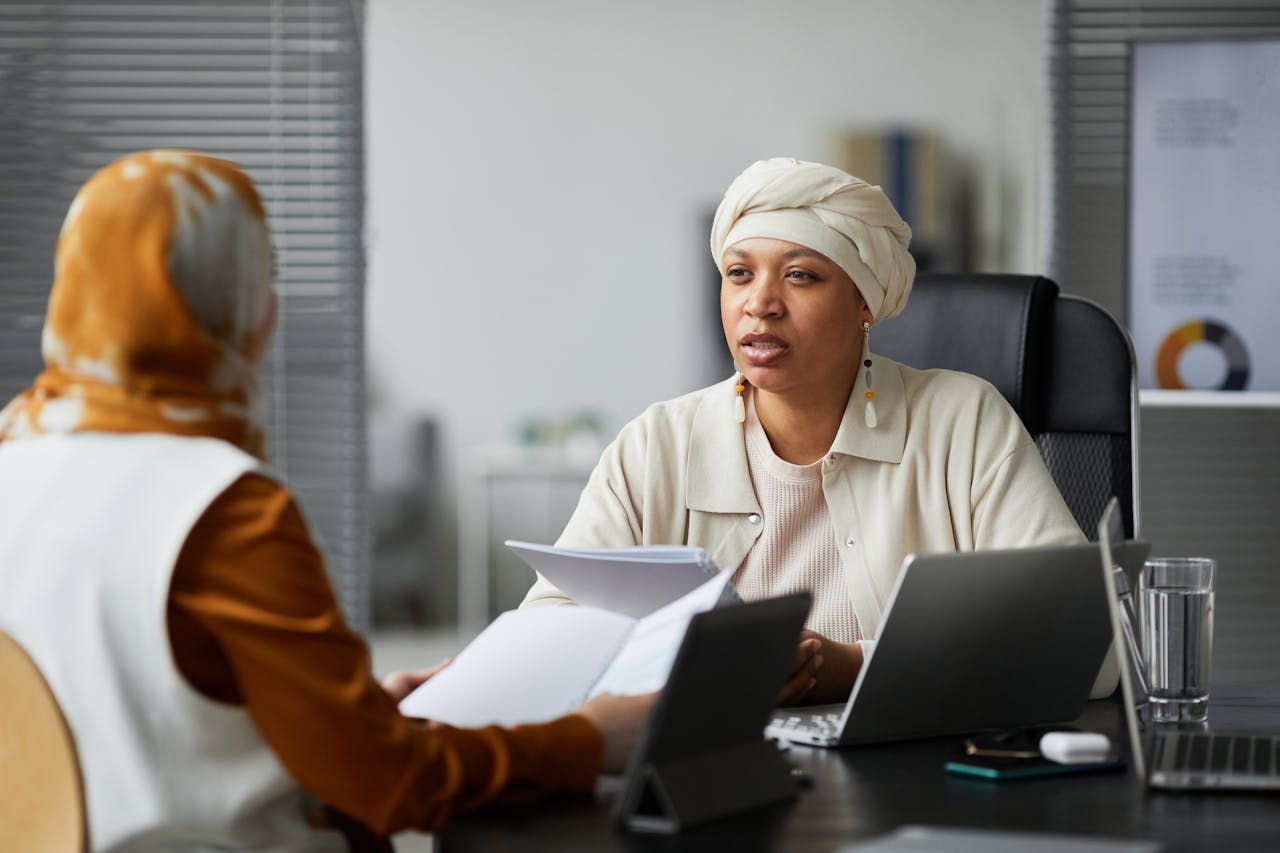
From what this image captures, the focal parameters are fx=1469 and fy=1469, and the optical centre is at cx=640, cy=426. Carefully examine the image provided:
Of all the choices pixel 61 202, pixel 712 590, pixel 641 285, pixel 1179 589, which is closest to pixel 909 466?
pixel 1179 589

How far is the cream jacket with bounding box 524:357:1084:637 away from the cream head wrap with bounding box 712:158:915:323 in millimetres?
167

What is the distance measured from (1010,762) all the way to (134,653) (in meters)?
0.72

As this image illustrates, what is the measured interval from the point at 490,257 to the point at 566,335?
1.52 ft

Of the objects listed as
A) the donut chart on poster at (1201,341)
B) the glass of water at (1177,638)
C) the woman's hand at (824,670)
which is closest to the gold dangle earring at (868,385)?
the woman's hand at (824,670)

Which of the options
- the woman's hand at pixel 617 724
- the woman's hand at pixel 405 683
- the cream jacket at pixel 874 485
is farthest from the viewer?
the cream jacket at pixel 874 485

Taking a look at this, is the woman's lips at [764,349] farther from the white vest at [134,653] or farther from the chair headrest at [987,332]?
the white vest at [134,653]

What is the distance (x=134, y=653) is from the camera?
101 cm

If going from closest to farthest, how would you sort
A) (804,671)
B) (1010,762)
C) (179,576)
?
(179,576), (1010,762), (804,671)

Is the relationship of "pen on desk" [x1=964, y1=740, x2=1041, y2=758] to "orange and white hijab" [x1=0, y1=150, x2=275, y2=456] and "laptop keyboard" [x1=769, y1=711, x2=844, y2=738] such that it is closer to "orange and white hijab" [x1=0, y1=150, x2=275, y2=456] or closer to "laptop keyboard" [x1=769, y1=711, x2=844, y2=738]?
"laptop keyboard" [x1=769, y1=711, x2=844, y2=738]

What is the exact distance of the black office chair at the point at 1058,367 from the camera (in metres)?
2.06

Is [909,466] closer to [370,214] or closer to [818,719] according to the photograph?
[818,719]

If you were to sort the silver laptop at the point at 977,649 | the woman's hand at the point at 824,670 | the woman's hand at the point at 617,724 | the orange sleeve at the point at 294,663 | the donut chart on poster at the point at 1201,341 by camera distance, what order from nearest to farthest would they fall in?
the orange sleeve at the point at 294,663 < the woman's hand at the point at 617,724 < the silver laptop at the point at 977,649 < the woman's hand at the point at 824,670 < the donut chart on poster at the point at 1201,341

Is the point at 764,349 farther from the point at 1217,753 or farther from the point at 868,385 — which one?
the point at 1217,753

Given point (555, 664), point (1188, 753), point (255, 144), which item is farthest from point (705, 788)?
point (255, 144)
